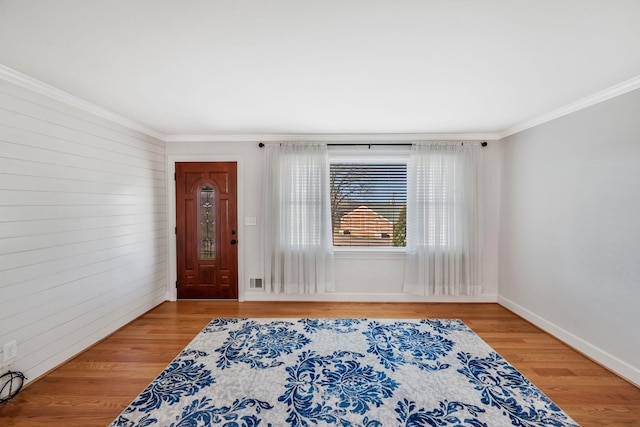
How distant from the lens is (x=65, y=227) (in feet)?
8.66

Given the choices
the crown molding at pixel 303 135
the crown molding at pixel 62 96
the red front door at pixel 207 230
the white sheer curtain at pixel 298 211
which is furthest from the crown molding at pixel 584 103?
the crown molding at pixel 62 96

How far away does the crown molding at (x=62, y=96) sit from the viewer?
219 centimetres

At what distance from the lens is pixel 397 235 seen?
4402 millimetres

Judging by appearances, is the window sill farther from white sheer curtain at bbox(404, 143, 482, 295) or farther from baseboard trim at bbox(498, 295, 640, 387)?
baseboard trim at bbox(498, 295, 640, 387)

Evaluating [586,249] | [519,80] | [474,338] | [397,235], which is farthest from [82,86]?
[586,249]

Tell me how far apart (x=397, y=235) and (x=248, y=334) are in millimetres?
2619

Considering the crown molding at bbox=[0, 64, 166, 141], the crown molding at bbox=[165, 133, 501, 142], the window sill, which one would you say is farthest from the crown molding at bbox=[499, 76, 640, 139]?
the crown molding at bbox=[0, 64, 166, 141]

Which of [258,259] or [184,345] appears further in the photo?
[258,259]

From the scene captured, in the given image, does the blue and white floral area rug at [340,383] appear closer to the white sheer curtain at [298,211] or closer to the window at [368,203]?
the white sheer curtain at [298,211]

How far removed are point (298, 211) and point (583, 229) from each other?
10.9 ft

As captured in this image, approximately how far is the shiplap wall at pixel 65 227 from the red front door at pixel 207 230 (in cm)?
55

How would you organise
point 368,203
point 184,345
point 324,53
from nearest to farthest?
point 324,53 → point 184,345 → point 368,203

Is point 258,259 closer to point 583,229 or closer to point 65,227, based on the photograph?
point 65,227

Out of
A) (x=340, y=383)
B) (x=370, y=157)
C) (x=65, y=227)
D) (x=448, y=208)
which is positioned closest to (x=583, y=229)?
(x=448, y=208)
